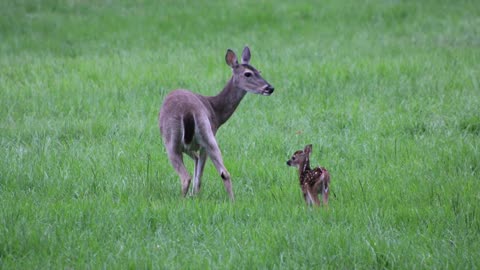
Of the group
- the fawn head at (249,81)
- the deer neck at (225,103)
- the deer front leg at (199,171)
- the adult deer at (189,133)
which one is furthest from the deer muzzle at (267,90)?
the deer front leg at (199,171)

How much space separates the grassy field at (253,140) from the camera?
6.15 meters

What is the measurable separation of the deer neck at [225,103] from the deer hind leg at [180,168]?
3.97 feet

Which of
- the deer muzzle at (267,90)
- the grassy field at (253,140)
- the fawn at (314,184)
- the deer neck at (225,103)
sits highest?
the deer muzzle at (267,90)

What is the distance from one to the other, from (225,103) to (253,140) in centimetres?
115

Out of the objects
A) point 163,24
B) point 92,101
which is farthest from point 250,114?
point 163,24

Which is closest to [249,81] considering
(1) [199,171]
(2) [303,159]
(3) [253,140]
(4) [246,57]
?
(4) [246,57]

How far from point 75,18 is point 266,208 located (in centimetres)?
1374

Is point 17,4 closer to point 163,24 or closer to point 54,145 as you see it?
point 163,24

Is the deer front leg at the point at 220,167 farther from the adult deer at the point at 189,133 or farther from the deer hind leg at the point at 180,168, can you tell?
the deer hind leg at the point at 180,168

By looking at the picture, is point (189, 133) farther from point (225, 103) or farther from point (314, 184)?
point (225, 103)

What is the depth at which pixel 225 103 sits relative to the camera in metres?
8.79

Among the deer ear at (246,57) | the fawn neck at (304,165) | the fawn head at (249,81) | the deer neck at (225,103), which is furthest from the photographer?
the deer ear at (246,57)

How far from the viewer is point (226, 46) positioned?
16.6 m

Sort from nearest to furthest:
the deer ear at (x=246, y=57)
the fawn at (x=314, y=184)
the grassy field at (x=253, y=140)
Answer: the grassy field at (x=253, y=140), the fawn at (x=314, y=184), the deer ear at (x=246, y=57)
